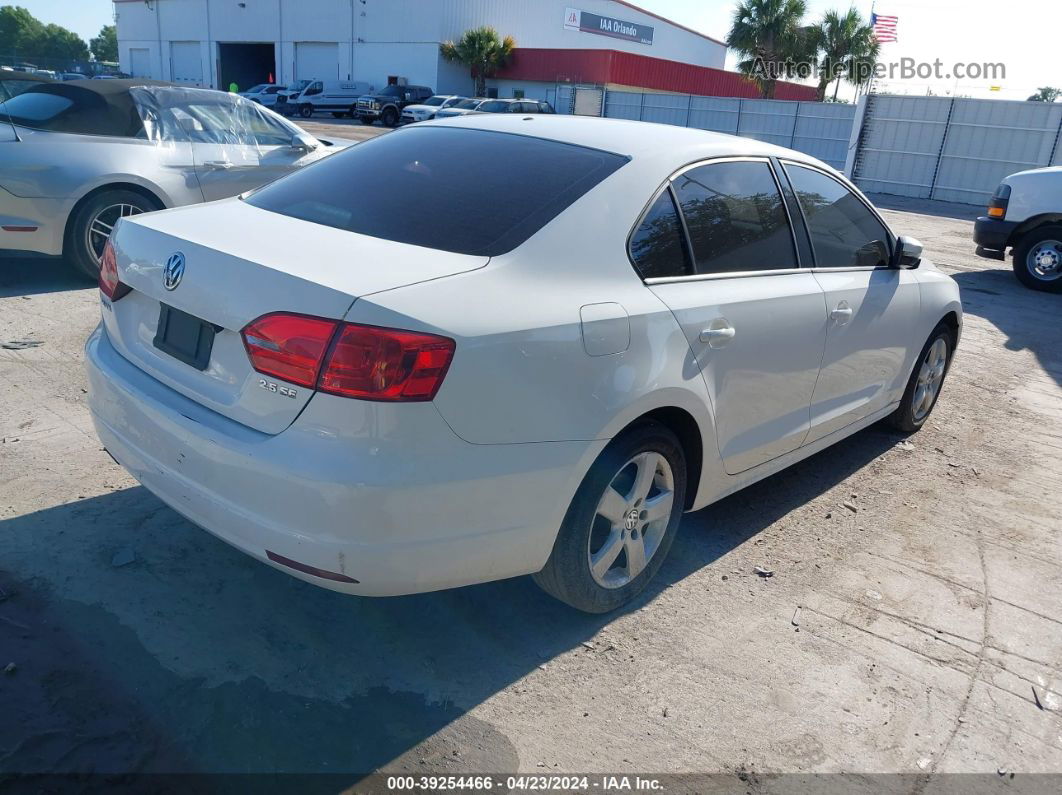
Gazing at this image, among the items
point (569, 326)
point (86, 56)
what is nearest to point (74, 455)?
point (569, 326)

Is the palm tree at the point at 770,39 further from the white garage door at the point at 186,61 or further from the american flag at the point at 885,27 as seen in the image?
the white garage door at the point at 186,61

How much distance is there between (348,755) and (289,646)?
0.55m

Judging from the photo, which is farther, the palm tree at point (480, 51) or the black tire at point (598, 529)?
the palm tree at point (480, 51)

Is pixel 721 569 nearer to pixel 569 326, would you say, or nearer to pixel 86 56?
pixel 569 326

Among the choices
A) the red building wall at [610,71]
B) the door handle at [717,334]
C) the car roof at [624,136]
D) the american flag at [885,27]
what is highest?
the american flag at [885,27]

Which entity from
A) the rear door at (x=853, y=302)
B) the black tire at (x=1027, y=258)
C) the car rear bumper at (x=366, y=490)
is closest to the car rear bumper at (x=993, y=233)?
the black tire at (x=1027, y=258)

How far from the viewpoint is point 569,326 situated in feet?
8.73

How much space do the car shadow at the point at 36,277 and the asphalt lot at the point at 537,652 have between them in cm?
282

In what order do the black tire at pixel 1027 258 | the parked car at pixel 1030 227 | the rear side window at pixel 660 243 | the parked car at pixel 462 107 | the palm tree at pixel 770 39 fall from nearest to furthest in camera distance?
the rear side window at pixel 660 243 → the parked car at pixel 1030 227 → the black tire at pixel 1027 258 → the parked car at pixel 462 107 → the palm tree at pixel 770 39

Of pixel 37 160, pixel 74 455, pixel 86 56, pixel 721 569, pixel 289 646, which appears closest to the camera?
pixel 289 646

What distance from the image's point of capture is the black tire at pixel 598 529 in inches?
113

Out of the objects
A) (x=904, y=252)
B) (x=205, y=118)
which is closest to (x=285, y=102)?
(x=205, y=118)

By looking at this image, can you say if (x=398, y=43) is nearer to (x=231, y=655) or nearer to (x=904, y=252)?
(x=904, y=252)

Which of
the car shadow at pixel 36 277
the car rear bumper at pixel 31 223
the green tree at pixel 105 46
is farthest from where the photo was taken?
the green tree at pixel 105 46
